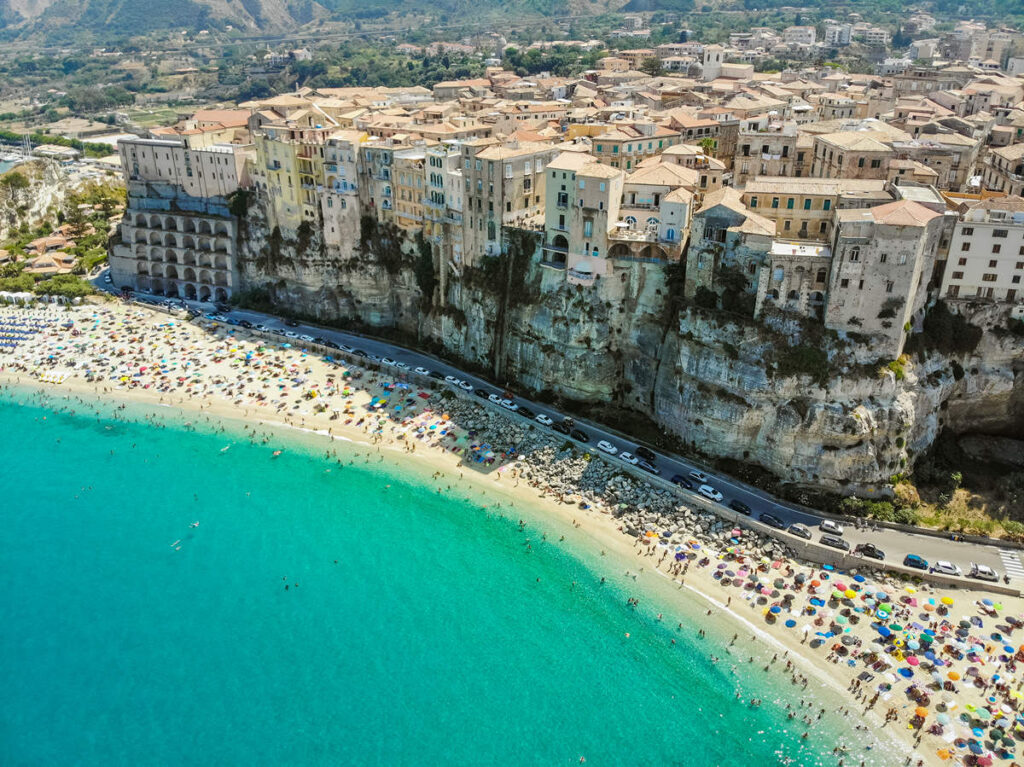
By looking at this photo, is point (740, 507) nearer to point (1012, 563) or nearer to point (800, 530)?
point (800, 530)

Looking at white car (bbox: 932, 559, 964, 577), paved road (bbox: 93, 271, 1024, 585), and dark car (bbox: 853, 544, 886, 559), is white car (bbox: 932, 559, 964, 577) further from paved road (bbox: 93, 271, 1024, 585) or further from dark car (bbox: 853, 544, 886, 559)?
dark car (bbox: 853, 544, 886, 559)

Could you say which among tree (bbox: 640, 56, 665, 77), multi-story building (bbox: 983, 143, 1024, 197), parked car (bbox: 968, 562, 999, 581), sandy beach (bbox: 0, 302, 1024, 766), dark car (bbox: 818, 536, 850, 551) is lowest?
sandy beach (bbox: 0, 302, 1024, 766)

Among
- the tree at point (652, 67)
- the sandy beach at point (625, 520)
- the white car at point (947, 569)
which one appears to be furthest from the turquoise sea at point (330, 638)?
the tree at point (652, 67)

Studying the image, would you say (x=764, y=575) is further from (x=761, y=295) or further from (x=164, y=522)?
(x=164, y=522)

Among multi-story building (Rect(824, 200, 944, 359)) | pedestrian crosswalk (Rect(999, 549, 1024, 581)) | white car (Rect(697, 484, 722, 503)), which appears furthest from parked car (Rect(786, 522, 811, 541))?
multi-story building (Rect(824, 200, 944, 359))

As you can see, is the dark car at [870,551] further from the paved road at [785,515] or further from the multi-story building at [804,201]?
the multi-story building at [804,201]

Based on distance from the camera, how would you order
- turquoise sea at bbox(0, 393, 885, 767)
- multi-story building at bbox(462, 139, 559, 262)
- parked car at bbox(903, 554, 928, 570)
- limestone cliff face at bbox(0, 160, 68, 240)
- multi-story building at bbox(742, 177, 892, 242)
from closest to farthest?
turquoise sea at bbox(0, 393, 885, 767), parked car at bbox(903, 554, 928, 570), multi-story building at bbox(742, 177, 892, 242), multi-story building at bbox(462, 139, 559, 262), limestone cliff face at bbox(0, 160, 68, 240)

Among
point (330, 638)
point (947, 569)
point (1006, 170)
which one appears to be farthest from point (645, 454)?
point (1006, 170)

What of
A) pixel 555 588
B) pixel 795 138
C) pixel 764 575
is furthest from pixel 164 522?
pixel 795 138
